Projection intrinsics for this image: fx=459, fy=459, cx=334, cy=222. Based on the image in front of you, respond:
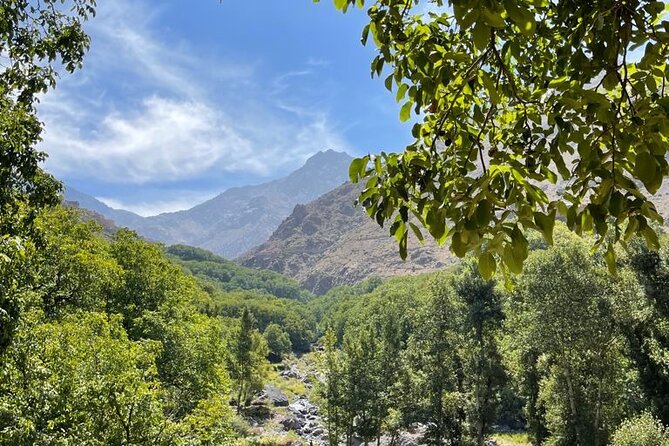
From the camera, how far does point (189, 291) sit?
34.7m

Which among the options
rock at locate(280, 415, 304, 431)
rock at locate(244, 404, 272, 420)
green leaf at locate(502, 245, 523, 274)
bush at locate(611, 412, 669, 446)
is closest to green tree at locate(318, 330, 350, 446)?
bush at locate(611, 412, 669, 446)

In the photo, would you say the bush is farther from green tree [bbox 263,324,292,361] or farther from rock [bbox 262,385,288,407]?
green tree [bbox 263,324,292,361]

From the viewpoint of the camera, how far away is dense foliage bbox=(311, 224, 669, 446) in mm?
22547

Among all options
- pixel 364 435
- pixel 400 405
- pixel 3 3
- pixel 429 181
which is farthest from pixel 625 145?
pixel 364 435

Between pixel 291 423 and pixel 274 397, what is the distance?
40.3 feet

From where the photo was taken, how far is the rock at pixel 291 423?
175 feet

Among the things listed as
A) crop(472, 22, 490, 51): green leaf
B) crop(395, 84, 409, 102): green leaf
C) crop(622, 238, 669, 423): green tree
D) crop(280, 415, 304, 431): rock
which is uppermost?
crop(395, 84, 409, 102): green leaf

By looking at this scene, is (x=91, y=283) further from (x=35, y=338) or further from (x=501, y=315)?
(x=501, y=315)

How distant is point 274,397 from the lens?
65.8 metres

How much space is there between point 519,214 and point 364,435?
37670 mm

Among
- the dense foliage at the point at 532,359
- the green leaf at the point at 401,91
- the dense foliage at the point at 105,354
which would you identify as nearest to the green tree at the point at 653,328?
the dense foliage at the point at 532,359

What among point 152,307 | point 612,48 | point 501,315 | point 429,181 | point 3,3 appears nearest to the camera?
point 612,48

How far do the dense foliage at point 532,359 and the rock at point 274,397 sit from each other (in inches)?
960

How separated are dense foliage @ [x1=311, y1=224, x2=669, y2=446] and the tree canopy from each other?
17.4 metres
